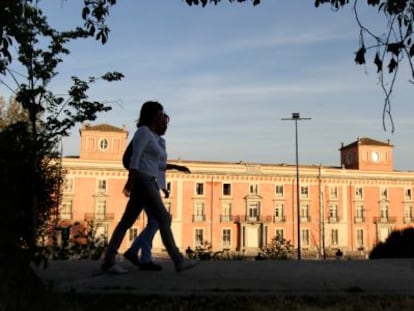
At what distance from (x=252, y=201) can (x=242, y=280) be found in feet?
203

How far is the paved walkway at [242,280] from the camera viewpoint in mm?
4551

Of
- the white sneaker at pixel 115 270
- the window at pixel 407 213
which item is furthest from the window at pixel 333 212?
the white sneaker at pixel 115 270

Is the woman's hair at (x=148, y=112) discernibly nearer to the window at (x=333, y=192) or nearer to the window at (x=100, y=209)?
the window at (x=100, y=209)

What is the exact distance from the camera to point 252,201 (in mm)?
66625

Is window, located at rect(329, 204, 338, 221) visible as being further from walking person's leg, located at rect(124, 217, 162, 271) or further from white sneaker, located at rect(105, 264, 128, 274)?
white sneaker, located at rect(105, 264, 128, 274)

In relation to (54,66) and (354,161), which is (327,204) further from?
(54,66)

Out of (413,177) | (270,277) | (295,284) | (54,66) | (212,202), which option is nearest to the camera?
(295,284)

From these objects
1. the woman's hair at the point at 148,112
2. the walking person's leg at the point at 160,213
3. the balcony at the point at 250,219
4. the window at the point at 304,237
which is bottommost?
the window at the point at 304,237

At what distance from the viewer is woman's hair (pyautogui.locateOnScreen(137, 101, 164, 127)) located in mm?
5867

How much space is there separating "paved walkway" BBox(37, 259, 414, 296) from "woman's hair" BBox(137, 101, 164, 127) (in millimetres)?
1687

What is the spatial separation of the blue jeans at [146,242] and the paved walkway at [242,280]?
8.6 inches

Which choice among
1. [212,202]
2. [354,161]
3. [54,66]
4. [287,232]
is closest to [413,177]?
[354,161]

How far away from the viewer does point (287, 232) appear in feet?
221

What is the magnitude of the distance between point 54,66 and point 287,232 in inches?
2345
